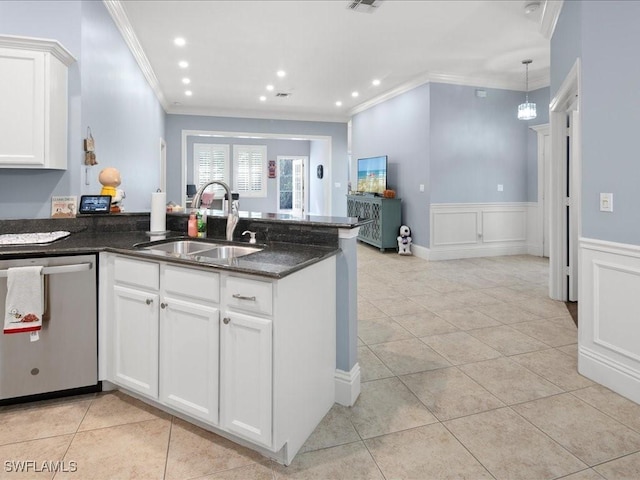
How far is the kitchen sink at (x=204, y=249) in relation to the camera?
2.36 meters

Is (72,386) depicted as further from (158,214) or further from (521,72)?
(521,72)

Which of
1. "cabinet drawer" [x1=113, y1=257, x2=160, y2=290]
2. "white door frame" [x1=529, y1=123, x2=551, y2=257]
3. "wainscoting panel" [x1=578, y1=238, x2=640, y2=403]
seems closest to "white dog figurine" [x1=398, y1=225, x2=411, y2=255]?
"white door frame" [x1=529, y1=123, x2=551, y2=257]

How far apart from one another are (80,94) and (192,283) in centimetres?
201

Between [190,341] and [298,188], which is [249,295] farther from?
[298,188]

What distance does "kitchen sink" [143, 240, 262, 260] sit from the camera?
236 cm

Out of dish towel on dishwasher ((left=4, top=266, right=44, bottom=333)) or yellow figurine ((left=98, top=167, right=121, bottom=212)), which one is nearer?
dish towel on dishwasher ((left=4, top=266, right=44, bottom=333))

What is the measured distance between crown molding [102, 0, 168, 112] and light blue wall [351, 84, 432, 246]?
4108 millimetres

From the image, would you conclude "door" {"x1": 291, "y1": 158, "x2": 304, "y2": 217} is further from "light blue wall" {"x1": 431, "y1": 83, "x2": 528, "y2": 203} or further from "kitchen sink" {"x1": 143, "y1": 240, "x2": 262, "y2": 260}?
"kitchen sink" {"x1": 143, "y1": 240, "x2": 262, "y2": 260}

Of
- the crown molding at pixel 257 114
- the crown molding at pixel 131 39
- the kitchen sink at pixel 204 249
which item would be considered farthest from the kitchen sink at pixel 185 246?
the crown molding at pixel 257 114

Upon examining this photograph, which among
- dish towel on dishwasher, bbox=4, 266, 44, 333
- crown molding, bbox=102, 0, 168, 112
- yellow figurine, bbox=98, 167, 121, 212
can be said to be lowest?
dish towel on dishwasher, bbox=4, 266, 44, 333

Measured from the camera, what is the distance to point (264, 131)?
9.41 m

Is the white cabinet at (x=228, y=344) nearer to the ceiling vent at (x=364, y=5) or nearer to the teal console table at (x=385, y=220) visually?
the ceiling vent at (x=364, y=5)

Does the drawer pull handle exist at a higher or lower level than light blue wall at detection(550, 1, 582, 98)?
lower

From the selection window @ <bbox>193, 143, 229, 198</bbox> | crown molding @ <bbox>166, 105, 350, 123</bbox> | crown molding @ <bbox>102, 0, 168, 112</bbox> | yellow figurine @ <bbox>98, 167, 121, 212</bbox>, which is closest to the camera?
yellow figurine @ <bbox>98, 167, 121, 212</bbox>
